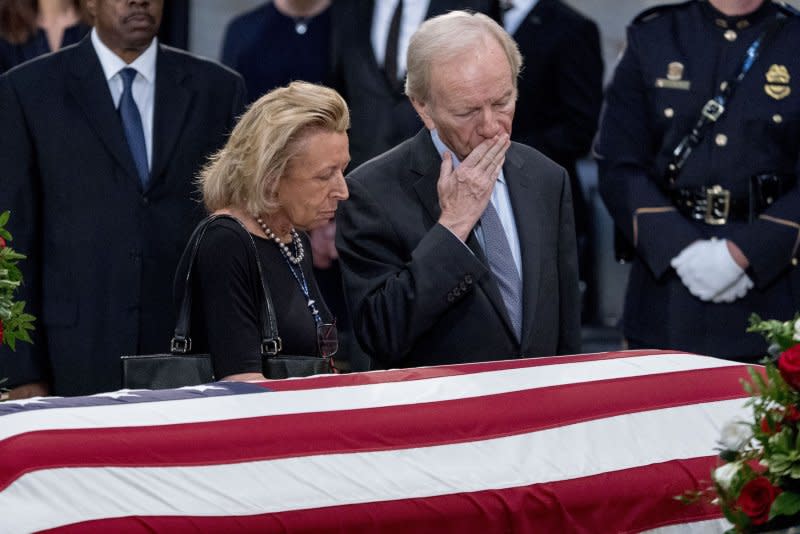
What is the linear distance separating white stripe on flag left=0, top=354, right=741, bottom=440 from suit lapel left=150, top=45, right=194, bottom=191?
64.1 inches

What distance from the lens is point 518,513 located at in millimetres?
3166

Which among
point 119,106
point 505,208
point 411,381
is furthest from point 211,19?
point 411,381

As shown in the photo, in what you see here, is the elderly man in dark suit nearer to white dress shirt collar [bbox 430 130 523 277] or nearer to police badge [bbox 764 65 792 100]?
white dress shirt collar [bbox 430 130 523 277]

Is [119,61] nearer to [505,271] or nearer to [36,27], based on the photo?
[36,27]

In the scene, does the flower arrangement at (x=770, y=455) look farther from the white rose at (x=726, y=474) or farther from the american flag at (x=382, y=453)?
the american flag at (x=382, y=453)

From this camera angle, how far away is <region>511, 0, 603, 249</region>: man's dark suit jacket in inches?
232

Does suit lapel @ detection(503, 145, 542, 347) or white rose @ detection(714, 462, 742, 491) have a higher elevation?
suit lapel @ detection(503, 145, 542, 347)

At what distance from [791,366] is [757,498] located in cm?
21

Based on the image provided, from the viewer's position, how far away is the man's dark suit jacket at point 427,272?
370cm

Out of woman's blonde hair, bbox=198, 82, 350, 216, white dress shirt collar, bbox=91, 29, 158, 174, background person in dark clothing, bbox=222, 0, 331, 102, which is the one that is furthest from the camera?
background person in dark clothing, bbox=222, 0, 331, 102

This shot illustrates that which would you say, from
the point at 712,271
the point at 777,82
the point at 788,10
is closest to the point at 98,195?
the point at 712,271

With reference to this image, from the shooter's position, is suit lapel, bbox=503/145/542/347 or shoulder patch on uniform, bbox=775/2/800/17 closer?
suit lapel, bbox=503/145/542/347

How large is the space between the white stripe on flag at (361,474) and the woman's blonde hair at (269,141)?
0.80m

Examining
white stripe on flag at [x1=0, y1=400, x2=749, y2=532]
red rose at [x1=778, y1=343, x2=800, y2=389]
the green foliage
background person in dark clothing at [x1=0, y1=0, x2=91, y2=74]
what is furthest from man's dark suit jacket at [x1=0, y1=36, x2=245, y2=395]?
red rose at [x1=778, y1=343, x2=800, y2=389]
